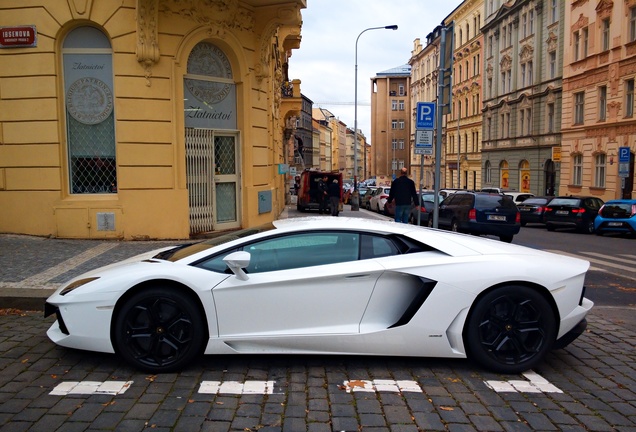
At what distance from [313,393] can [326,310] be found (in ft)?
2.22

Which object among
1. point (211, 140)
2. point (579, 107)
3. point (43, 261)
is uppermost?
point (579, 107)

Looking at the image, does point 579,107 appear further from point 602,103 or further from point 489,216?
point 489,216

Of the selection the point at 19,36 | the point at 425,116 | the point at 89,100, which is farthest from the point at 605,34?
the point at 19,36

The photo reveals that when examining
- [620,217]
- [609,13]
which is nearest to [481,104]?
[609,13]

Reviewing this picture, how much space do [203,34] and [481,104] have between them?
4728 cm

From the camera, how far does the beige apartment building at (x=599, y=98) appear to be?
30391 millimetres

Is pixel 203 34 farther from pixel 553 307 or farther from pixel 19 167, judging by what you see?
pixel 553 307

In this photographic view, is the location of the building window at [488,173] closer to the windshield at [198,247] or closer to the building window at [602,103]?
the building window at [602,103]

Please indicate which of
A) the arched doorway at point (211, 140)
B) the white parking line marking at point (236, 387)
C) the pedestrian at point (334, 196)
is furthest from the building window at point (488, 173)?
the white parking line marking at point (236, 387)

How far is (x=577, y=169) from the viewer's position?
36.4 m

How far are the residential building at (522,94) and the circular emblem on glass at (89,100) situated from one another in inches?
1258

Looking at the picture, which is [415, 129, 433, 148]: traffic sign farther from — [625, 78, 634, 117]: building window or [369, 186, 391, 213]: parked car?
[625, 78, 634, 117]: building window

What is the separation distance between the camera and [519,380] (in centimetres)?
459

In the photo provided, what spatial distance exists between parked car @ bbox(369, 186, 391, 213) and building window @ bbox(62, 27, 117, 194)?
21.5 meters
